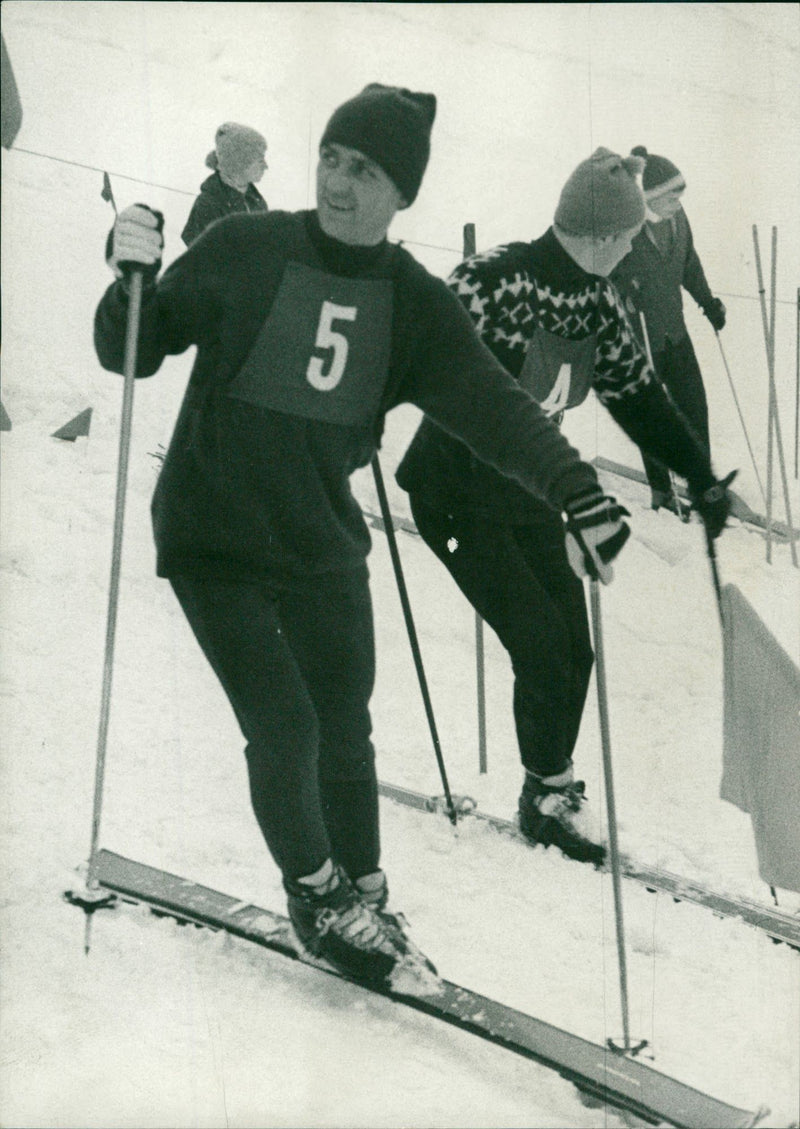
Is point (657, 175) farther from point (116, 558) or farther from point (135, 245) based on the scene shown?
point (116, 558)

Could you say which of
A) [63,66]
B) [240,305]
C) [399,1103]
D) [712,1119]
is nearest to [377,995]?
[399,1103]

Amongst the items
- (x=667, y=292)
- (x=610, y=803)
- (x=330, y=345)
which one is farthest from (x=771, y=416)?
(x=330, y=345)

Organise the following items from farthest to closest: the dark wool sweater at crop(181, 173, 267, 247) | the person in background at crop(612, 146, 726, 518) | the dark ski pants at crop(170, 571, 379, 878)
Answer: the person in background at crop(612, 146, 726, 518) < the dark wool sweater at crop(181, 173, 267, 247) < the dark ski pants at crop(170, 571, 379, 878)

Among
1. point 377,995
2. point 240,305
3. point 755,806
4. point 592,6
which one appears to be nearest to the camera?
point 240,305

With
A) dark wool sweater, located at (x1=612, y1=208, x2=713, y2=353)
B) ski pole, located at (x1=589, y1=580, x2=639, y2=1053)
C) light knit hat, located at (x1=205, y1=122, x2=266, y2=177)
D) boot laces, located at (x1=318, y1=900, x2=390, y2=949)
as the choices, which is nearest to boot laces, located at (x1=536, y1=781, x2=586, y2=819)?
ski pole, located at (x1=589, y1=580, x2=639, y2=1053)

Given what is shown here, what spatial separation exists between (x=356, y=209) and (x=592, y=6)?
1.92 ft

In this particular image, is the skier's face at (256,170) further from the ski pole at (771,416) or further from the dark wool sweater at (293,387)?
the ski pole at (771,416)

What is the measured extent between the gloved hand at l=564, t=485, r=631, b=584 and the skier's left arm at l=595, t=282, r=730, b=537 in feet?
1.24

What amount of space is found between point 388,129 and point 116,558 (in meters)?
0.64

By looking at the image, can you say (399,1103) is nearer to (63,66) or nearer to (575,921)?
(575,921)

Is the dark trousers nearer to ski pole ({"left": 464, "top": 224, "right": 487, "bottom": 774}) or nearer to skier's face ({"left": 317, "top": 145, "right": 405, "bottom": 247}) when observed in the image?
ski pole ({"left": 464, "top": 224, "right": 487, "bottom": 774})

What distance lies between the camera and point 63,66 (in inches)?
76.1

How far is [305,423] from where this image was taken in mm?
1703

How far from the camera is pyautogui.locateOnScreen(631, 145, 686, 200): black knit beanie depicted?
2.06 metres
